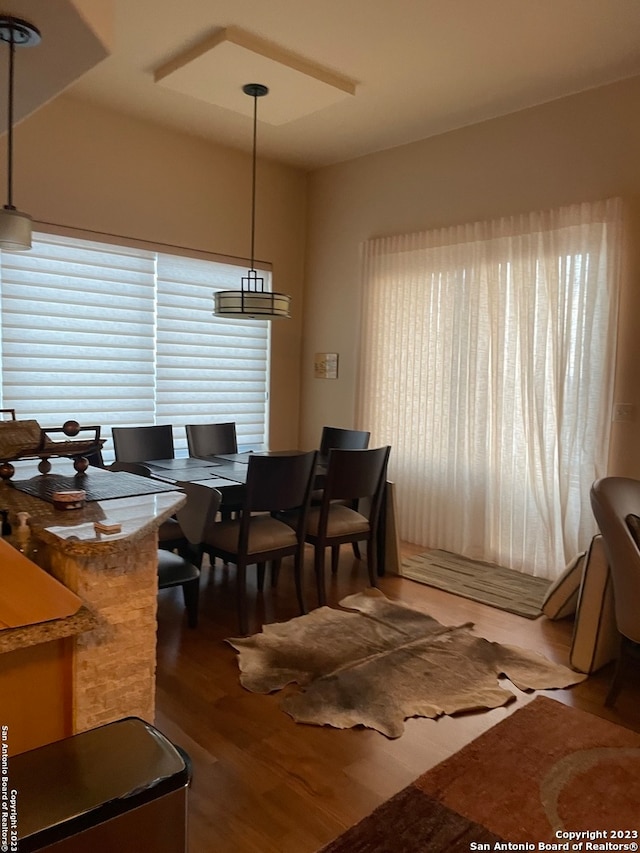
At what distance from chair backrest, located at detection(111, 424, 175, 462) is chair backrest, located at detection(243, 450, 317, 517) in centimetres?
120

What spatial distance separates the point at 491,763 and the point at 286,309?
2.45m

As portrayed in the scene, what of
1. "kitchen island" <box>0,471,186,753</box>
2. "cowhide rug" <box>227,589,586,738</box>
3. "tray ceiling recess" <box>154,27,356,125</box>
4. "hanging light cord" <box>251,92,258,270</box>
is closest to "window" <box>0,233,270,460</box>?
"hanging light cord" <box>251,92,258,270</box>

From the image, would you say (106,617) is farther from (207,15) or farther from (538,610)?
(207,15)

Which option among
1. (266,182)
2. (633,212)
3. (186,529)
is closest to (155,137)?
(266,182)

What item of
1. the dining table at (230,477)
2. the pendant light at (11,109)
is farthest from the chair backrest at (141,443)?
the pendant light at (11,109)

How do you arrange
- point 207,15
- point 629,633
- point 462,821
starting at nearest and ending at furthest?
point 462,821, point 629,633, point 207,15

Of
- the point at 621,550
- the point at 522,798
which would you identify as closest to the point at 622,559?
the point at 621,550

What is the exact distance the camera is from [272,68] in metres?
3.54

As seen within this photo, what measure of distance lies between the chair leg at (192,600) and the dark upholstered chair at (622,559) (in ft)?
6.39

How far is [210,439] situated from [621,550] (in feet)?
9.34

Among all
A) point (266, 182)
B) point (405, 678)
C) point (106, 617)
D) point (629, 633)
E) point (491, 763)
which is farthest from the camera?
point (266, 182)

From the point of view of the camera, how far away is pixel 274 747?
231cm

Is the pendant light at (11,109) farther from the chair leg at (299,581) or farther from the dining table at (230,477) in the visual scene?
the chair leg at (299,581)

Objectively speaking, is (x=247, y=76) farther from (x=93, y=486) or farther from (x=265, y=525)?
(x=93, y=486)
